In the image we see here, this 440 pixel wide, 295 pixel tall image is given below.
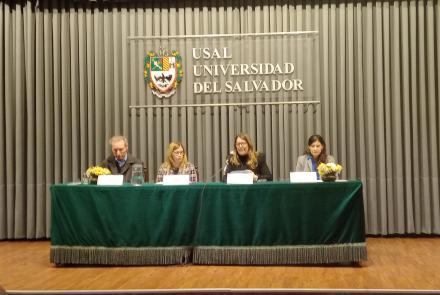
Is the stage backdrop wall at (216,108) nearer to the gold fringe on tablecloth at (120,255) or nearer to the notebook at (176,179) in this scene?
the notebook at (176,179)

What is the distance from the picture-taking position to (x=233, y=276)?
473 centimetres

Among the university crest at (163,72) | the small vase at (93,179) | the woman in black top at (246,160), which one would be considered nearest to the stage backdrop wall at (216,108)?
the university crest at (163,72)

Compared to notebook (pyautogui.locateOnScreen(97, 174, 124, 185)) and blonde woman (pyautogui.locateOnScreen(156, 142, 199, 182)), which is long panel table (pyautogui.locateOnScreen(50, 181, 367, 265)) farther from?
blonde woman (pyautogui.locateOnScreen(156, 142, 199, 182))

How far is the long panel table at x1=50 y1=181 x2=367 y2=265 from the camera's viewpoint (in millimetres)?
5047

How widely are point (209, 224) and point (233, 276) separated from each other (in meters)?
0.58

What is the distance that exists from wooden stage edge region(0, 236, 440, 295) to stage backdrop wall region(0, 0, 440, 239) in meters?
1.46

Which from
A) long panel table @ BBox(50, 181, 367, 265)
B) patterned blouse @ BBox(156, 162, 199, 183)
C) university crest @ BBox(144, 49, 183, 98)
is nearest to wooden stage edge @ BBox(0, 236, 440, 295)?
long panel table @ BBox(50, 181, 367, 265)

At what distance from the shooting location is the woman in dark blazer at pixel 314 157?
5719mm

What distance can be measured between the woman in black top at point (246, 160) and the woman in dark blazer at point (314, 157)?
0.37 metres

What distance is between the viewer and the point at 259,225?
508 centimetres

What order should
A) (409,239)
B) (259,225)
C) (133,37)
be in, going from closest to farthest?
(259,225), (409,239), (133,37)

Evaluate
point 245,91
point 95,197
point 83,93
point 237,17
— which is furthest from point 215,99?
point 95,197

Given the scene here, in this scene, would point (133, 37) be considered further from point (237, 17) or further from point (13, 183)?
point (13, 183)

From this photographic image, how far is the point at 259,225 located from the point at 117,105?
2.89 metres
